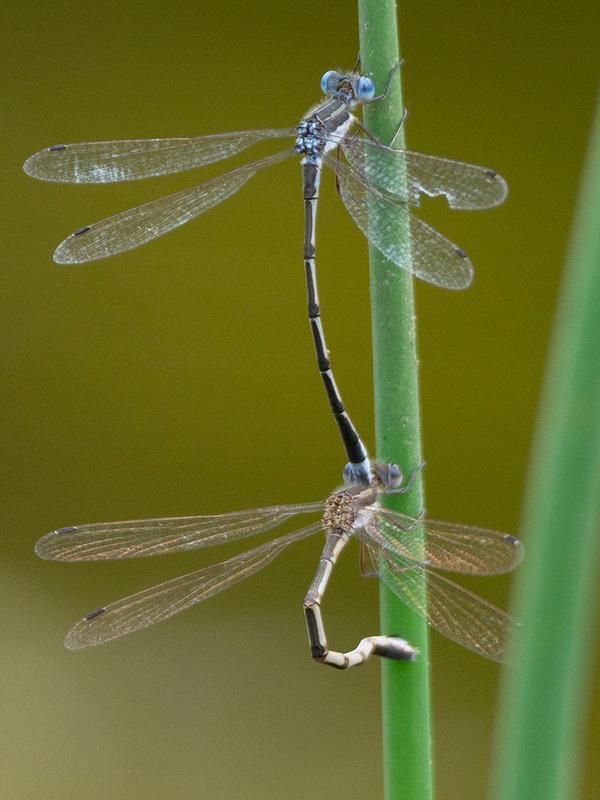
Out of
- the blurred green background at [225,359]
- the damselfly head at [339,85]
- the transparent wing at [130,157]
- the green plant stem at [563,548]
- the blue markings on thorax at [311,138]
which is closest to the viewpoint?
the green plant stem at [563,548]

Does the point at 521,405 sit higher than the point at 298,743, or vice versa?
the point at 521,405

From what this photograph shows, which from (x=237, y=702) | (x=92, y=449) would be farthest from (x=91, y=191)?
(x=237, y=702)

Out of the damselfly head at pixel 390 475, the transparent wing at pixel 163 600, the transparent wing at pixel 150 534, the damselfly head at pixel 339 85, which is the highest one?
the damselfly head at pixel 339 85

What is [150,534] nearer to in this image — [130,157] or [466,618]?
[466,618]

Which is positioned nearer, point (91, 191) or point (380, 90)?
point (380, 90)

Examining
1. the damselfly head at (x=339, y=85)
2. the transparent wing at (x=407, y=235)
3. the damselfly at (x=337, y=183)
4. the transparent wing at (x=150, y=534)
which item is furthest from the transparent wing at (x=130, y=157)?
the transparent wing at (x=150, y=534)

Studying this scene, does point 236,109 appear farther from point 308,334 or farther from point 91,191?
point 308,334

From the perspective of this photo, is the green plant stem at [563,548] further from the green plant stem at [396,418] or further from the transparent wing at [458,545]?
the transparent wing at [458,545]

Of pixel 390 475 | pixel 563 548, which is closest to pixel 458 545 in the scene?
pixel 390 475
